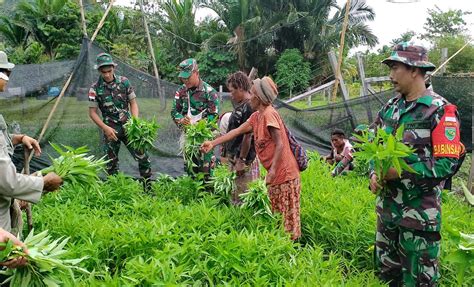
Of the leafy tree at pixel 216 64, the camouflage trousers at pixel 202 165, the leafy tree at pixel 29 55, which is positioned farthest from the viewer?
the leafy tree at pixel 216 64

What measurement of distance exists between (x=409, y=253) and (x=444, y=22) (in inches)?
1086

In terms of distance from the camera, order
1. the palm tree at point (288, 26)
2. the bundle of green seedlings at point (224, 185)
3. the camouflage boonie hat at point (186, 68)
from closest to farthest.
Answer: the bundle of green seedlings at point (224, 185), the camouflage boonie hat at point (186, 68), the palm tree at point (288, 26)

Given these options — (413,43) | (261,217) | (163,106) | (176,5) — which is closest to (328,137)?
(163,106)

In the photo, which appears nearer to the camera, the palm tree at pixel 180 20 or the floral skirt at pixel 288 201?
the floral skirt at pixel 288 201

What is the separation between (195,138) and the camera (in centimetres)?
444

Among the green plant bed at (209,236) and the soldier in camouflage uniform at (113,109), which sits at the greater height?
the soldier in camouflage uniform at (113,109)

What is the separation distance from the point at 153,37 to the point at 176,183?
1753 cm

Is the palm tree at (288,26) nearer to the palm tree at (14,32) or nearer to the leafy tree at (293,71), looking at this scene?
the leafy tree at (293,71)

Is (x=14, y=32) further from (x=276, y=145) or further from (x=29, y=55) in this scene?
(x=276, y=145)

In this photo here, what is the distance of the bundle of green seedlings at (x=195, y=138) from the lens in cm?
440

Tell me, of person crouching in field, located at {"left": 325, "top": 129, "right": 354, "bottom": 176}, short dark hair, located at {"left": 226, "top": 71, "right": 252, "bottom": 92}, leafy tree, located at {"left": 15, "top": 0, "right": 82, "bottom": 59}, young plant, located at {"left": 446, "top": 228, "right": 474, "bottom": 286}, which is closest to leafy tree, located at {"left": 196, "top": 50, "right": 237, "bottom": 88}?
leafy tree, located at {"left": 15, "top": 0, "right": 82, "bottom": 59}

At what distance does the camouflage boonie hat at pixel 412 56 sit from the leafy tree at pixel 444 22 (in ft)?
84.2

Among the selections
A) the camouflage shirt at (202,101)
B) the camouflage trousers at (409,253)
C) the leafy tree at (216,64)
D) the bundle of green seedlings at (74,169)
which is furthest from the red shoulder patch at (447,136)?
the leafy tree at (216,64)

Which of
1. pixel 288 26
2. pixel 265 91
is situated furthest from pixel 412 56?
pixel 288 26
